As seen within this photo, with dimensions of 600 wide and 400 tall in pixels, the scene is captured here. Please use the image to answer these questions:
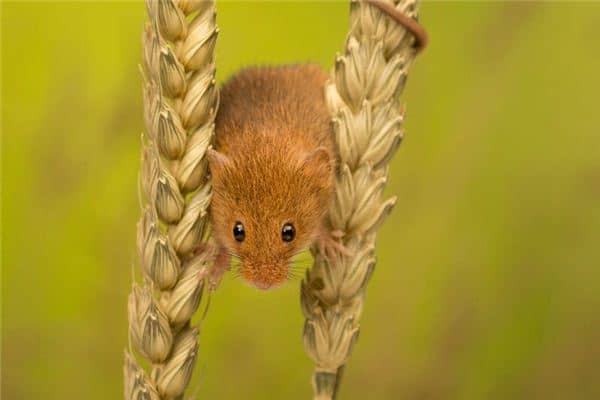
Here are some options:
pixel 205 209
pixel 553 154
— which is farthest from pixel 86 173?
pixel 553 154

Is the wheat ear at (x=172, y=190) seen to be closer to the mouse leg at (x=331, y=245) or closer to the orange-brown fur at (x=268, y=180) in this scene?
the orange-brown fur at (x=268, y=180)

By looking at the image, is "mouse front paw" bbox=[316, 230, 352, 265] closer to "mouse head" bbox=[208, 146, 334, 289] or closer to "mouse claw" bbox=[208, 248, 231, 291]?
"mouse head" bbox=[208, 146, 334, 289]

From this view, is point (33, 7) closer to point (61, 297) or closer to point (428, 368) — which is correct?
point (61, 297)

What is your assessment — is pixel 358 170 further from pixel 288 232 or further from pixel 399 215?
pixel 399 215

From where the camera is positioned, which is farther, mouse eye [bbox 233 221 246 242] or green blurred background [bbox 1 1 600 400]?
green blurred background [bbox 1 1 600 400]

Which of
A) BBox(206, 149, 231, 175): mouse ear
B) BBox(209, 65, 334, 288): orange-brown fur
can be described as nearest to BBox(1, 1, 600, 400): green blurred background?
BBox(209, 65, 334, 288): orange-brown fur

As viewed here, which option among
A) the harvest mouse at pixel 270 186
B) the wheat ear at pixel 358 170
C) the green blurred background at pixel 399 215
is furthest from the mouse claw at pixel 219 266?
the green blurred background at pixel 399 215

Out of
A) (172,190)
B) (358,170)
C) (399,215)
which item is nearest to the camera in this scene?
(172,190)

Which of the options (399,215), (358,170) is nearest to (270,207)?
(358,170)
